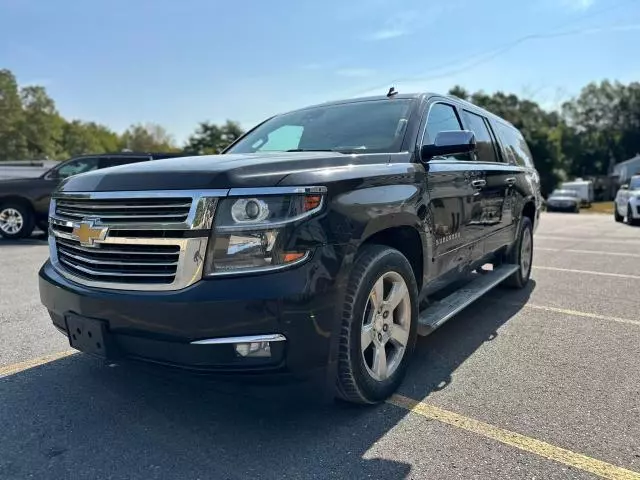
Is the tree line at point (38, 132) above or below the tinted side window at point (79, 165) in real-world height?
above

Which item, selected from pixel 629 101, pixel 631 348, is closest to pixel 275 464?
pixel 631 348

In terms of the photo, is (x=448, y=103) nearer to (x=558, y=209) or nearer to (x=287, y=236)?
(x=287, y=236)

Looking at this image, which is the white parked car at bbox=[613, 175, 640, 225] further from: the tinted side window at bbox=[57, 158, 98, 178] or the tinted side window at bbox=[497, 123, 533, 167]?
the tinted side window at bbox=[57, 158, 98, 178]

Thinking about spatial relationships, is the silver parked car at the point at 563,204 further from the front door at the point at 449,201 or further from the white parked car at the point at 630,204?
the front door at the point at 449,201

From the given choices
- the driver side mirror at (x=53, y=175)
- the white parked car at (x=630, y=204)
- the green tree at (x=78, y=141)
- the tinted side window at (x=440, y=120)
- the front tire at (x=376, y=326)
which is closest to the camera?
the front tire at (x=376, y=326)

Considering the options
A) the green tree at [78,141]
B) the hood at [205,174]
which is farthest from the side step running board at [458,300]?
the green tree at [78,141]

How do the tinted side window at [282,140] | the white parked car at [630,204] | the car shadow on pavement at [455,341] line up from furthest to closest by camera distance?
the white parked car at [630,204]
the tinted side window at [282,140]
the car shadow on pavement at [455,341]

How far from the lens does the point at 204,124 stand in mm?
59375

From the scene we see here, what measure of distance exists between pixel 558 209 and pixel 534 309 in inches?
1113

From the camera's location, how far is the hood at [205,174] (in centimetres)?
254

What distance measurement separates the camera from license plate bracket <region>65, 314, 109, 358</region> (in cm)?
266

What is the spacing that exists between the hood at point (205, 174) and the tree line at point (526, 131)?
54594 mm

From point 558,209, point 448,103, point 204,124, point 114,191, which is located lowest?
Result: point 558,209

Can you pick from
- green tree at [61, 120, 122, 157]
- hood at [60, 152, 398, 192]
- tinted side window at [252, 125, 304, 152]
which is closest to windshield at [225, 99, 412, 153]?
tinted side window at [252, 125, 304, 152]
